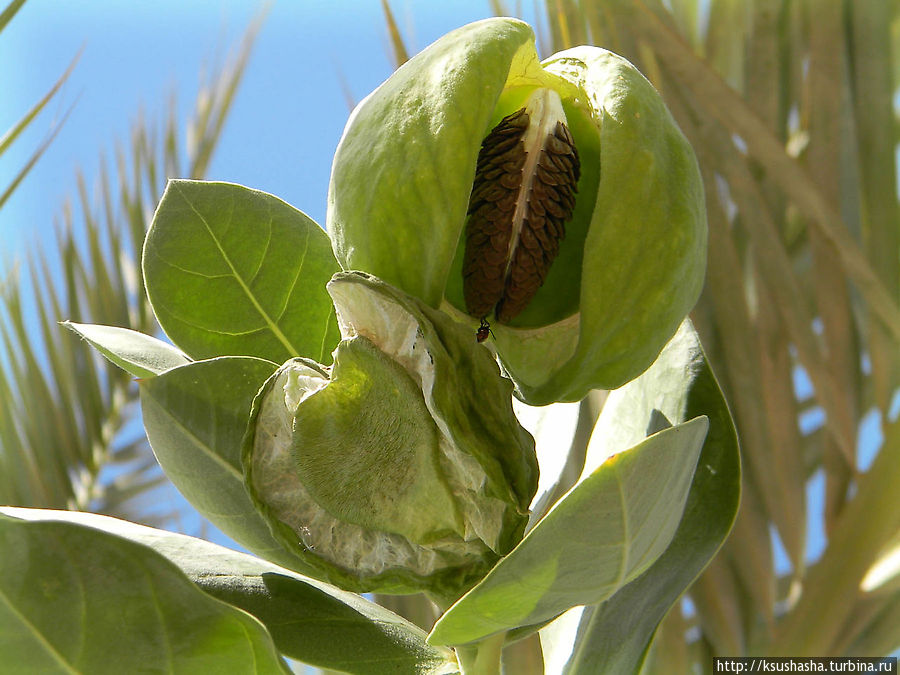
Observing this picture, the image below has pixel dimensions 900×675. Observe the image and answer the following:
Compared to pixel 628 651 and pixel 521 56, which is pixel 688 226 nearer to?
pixel 521 56

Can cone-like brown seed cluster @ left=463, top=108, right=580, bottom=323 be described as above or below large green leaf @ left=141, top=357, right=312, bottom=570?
above

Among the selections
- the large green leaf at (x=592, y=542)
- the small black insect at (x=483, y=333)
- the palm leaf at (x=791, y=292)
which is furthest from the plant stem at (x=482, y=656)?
the palm leaf at (x=791, y=292)

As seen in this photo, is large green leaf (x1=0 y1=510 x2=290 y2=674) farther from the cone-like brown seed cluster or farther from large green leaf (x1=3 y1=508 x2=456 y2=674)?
the cone-like brown seed cluster

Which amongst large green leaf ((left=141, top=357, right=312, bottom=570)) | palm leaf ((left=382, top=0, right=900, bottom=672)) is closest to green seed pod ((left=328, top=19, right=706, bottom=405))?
large green leaf ((left=141, top=357, right=312, bottom=570))

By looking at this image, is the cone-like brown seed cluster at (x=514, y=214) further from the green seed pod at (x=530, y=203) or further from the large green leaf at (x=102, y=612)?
the large green leaf at (x=102, y=612)

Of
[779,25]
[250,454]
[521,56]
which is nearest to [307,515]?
[250,454]

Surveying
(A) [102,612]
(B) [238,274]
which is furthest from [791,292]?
(A) [102,612]
